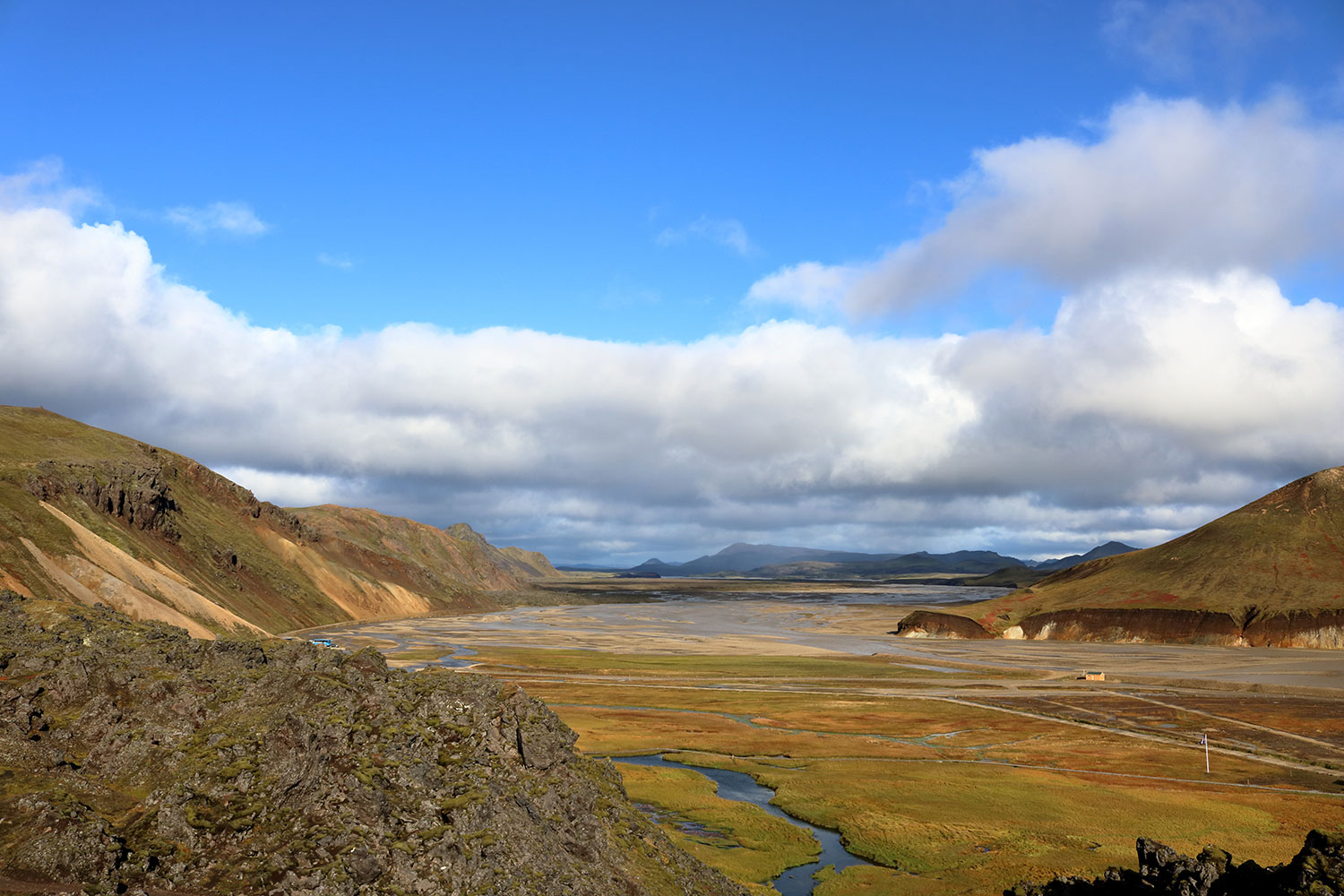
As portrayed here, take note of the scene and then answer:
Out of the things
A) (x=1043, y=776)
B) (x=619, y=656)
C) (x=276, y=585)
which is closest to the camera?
(x=1043, y=776)

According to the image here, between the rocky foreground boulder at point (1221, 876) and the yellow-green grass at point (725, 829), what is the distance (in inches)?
604

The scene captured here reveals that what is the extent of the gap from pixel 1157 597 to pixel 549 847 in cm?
20821

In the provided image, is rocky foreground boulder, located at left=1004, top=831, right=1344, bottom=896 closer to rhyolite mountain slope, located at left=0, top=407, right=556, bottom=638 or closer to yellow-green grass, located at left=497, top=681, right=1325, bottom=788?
yellow-green grass, located at left=497, top=681, right=1325, bottom=788

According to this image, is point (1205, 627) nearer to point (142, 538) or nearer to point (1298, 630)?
point (1298, 630)

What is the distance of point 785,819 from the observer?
49500 millimetres

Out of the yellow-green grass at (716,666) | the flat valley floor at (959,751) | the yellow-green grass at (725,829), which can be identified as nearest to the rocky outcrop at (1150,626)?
the flat valley floor at (959,751)

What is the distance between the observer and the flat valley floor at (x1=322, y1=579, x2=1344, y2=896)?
141ft

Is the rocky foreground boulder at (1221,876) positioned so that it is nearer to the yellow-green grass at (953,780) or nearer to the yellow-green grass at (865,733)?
the yellow-green grass at (953,780)

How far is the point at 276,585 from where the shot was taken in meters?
170

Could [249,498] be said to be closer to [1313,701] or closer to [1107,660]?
[1107,660]

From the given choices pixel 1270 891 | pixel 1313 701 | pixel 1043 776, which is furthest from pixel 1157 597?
pixel 1270 891

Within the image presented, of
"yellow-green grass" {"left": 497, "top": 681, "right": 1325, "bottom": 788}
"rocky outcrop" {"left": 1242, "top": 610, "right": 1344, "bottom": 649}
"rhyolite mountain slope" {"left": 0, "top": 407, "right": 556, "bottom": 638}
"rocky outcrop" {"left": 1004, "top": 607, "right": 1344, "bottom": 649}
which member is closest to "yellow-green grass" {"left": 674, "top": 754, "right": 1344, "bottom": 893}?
"yellow-green grass" {"left": 497, "top": 681, "right": 1325, "bottom": 788}

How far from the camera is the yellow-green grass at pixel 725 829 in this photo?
41.1 meters

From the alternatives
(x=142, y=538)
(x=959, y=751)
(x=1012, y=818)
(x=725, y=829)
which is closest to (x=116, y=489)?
(x=142, y=538)
